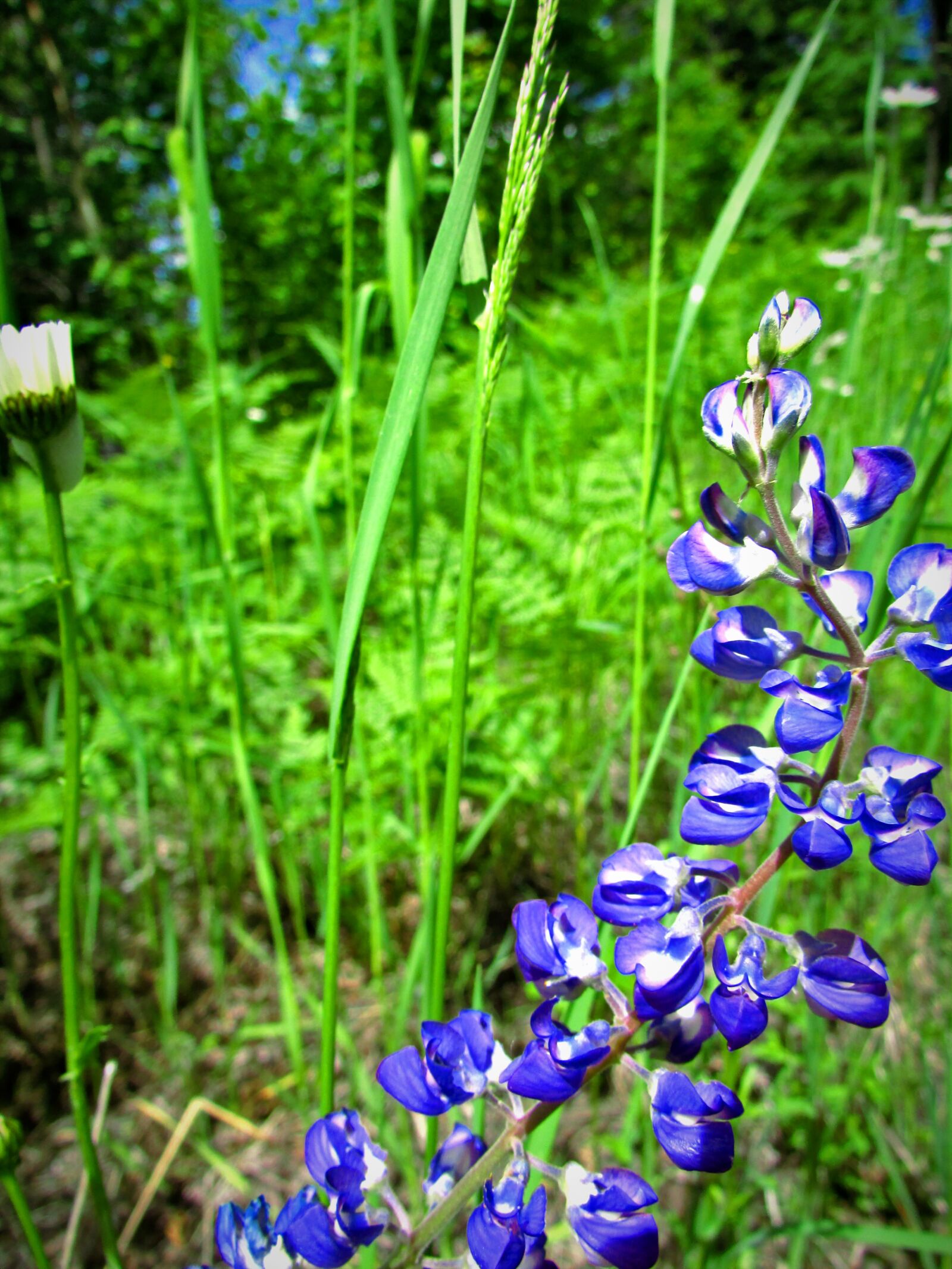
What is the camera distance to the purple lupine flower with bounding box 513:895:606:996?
39 centimetres

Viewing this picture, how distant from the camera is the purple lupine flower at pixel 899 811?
352mm

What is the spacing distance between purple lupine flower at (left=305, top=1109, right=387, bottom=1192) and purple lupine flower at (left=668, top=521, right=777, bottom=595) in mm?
340

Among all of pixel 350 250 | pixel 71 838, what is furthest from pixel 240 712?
pixel 350 250

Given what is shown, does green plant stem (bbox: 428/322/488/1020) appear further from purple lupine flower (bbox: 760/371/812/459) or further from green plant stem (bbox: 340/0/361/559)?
green plant stem (bbox: 340/0/361/559)

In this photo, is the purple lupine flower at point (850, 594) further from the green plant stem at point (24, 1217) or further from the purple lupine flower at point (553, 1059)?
the green plant stem at point (24, 1217)

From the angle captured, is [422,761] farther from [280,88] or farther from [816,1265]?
[280,88]

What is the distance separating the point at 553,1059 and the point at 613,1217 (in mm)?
92

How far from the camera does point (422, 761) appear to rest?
97cm

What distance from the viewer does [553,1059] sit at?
1.21 ft

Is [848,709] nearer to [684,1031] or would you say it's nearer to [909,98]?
[684,1031]

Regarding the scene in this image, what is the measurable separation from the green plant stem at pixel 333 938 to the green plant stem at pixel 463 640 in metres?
0.08

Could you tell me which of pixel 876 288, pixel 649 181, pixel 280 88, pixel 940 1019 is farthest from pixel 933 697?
pixel 649 181

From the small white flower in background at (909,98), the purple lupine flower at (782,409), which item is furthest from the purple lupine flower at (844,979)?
the small white flower in background at (909,98)

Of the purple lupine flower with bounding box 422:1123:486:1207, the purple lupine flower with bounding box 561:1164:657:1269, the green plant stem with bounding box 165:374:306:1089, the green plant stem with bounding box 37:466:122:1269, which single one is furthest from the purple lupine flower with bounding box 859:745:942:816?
the green plant stem with bounding box 165:374:306:1089
